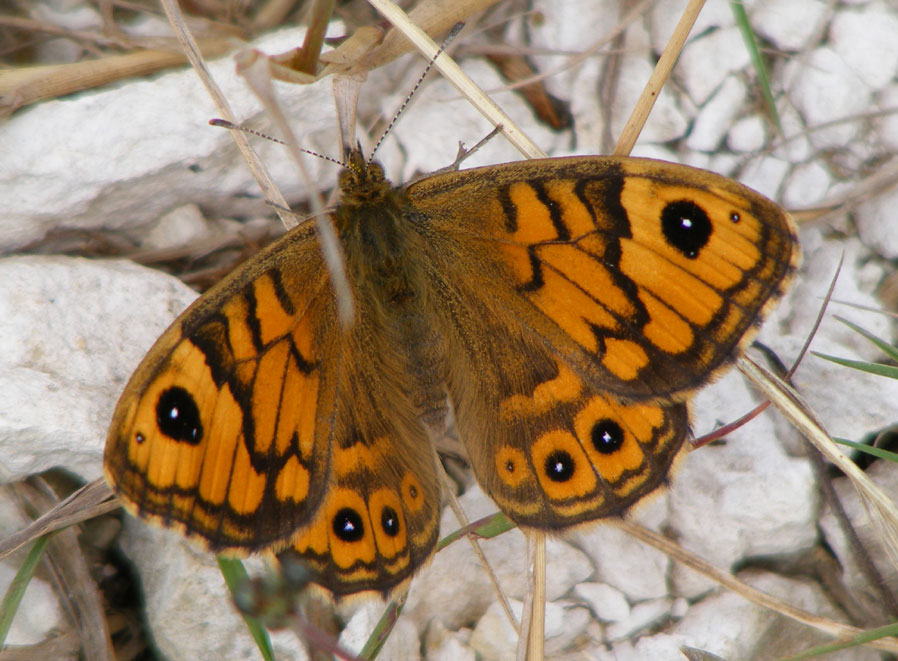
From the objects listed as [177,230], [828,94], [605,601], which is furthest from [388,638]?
[828,94]

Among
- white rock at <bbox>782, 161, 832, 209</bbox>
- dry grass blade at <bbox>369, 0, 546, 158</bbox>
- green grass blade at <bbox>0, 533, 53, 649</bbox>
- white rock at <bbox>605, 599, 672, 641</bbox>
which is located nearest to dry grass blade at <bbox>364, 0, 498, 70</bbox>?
dry grass blade at <bbox>369, 0, 546, 158</bbox>

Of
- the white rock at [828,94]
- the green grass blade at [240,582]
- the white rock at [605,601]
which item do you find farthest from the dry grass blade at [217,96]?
Result: the white rock at [828,94]

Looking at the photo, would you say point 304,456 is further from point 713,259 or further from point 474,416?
point 713,259

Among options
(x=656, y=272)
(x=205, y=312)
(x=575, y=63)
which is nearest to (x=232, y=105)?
(x=205, y=312)

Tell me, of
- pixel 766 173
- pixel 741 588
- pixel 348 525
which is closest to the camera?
pixel 348 525

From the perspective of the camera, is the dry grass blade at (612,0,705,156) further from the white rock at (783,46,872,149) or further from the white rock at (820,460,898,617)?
the white rock at (820,460,898,617)

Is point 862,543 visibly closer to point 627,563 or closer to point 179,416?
point 627,563
